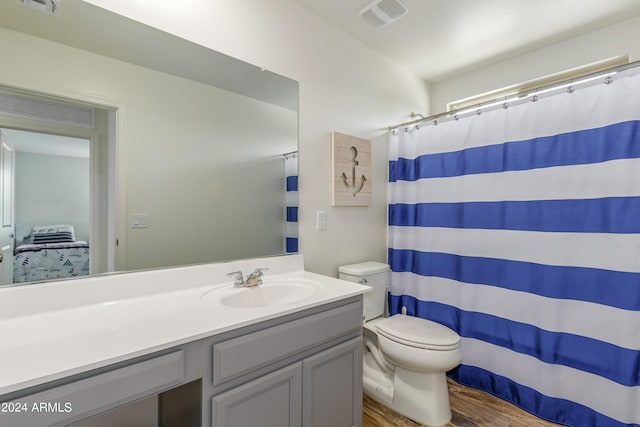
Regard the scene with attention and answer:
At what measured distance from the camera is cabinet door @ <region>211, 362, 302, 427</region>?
924mm

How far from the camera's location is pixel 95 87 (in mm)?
1121

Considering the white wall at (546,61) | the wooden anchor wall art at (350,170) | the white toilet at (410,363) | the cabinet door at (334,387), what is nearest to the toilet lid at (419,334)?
the white toilet at (410,363)

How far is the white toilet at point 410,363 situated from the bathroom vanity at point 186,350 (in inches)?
13.6

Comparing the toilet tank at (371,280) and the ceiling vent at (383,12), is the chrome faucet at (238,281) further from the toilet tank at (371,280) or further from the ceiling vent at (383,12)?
the ceiling vent at (383,12)

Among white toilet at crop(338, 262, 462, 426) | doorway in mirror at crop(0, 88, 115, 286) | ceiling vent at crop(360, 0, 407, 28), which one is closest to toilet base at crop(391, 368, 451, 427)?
white toilet at crop(338, 262, 462, 426)

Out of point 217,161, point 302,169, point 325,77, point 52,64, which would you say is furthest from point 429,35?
point 52,64

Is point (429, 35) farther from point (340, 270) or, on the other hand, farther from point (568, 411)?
point (568, 411)

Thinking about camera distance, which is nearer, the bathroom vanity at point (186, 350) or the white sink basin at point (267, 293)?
the bathroom vanity at point (186, 350)

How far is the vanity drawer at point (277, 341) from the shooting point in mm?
919

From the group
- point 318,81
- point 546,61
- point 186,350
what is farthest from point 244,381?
point 546,61

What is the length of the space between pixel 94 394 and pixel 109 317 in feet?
1.08

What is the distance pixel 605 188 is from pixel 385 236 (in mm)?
1299

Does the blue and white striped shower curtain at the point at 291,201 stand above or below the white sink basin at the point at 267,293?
above

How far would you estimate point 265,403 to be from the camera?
3.35ft
